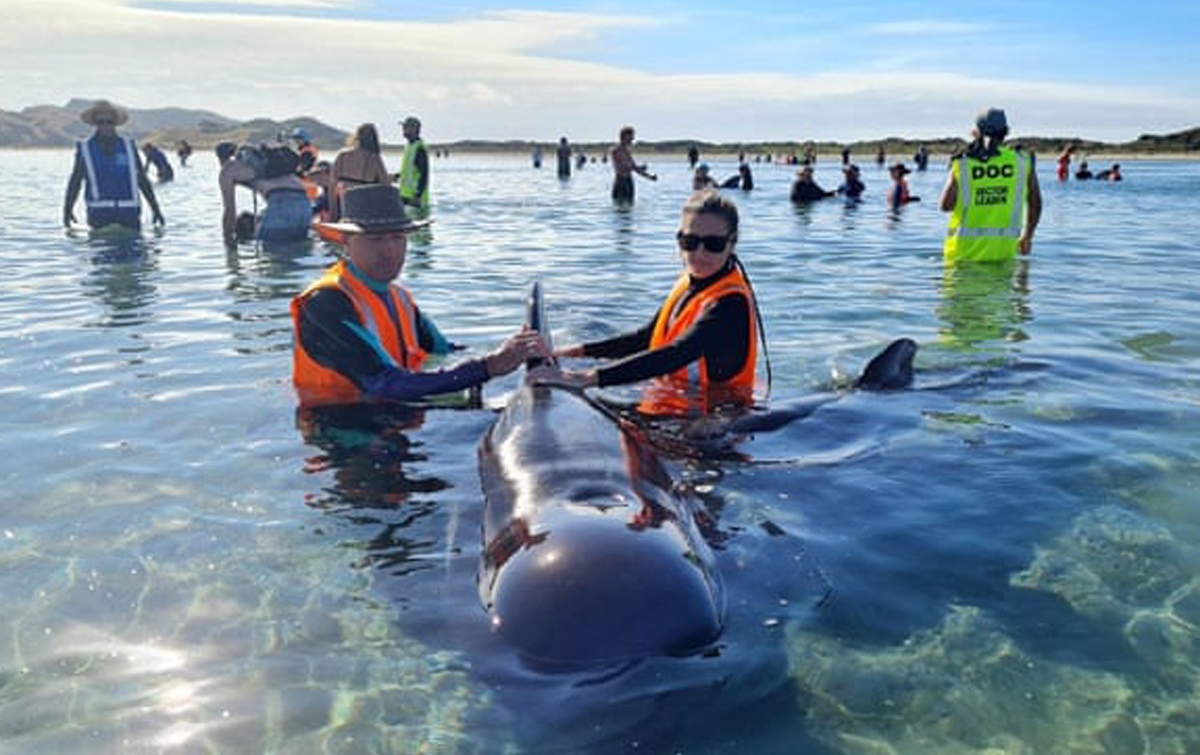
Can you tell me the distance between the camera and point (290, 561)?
511 cm

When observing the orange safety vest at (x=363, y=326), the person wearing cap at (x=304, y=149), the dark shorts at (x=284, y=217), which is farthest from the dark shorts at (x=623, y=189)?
the orange safety vest at (x=363, y=326)

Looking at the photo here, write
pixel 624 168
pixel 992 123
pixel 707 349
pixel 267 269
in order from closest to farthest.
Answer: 1. pixel 707 349
2. pixel 992 123
3. pixel 267 269
4. pixel 624 168

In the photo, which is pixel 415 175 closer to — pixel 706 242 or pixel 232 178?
pixel 232 178

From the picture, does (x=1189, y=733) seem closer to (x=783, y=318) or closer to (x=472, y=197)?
(x=783, y=318)

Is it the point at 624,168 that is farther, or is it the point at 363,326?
the point at 624,168

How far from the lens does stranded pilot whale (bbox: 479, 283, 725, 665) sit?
3.82 meters

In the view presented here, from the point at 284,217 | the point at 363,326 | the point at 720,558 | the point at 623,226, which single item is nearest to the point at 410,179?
the point at 623,226

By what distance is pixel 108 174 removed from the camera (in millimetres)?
17266

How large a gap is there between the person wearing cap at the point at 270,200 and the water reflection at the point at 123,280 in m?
1.64

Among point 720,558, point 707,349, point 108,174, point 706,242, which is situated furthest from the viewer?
point 108,174

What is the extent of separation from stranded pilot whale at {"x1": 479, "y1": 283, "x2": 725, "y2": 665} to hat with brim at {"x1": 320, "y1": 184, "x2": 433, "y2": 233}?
2.34m

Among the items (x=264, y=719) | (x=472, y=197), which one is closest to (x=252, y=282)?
(x=264, y=719)

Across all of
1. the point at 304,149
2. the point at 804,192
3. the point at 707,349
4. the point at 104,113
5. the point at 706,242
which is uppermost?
the point at 104,113

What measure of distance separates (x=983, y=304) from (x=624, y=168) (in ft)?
66.8
